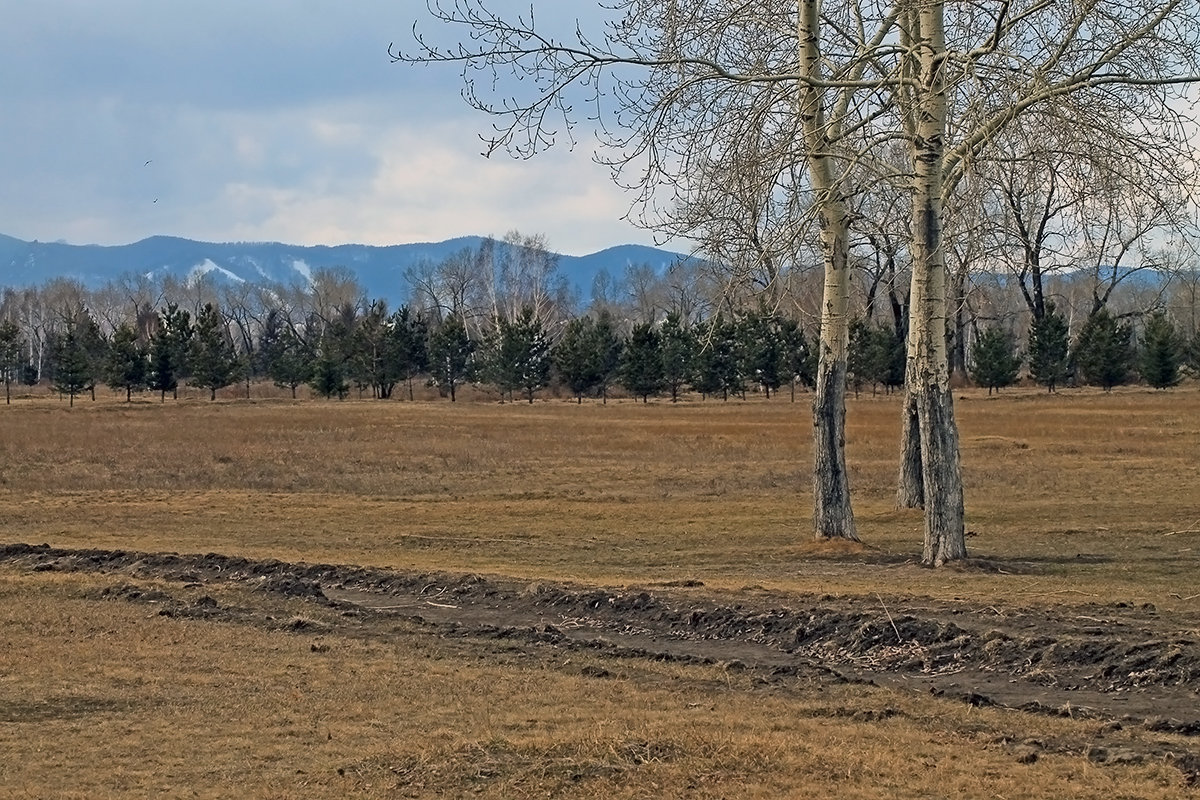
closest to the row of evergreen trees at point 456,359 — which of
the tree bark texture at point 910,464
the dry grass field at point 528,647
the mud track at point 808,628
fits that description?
the dry grass field at point 528,647

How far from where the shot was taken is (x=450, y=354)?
91.1 meters

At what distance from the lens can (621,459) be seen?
34.4 meters

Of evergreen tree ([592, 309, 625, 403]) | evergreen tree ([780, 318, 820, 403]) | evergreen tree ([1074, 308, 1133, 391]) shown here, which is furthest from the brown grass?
evergreen tree ([592, 309, 625, 403])

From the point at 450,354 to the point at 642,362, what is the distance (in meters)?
17.2

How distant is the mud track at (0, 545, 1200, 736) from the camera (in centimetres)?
852

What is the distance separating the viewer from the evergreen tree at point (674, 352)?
81812 mm

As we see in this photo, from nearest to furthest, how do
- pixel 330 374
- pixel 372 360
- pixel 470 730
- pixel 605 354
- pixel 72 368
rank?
pixel 470 730 → pixel 72 368 → pixel 330 374 → pixel 605 354 → pixel 372 360

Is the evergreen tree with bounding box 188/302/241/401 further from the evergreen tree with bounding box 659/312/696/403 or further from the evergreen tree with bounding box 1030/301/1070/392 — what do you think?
the evergreen tree with bounding box 1030/301/1070/392

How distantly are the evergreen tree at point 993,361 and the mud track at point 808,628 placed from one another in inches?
2521

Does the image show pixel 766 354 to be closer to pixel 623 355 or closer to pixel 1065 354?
pixel 623 355

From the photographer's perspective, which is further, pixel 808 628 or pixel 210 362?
pixel 210 362

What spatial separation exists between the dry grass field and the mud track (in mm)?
381

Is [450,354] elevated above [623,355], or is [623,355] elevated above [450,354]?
[450,354]

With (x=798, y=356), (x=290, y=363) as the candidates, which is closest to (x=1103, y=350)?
(x=798, y=356)
